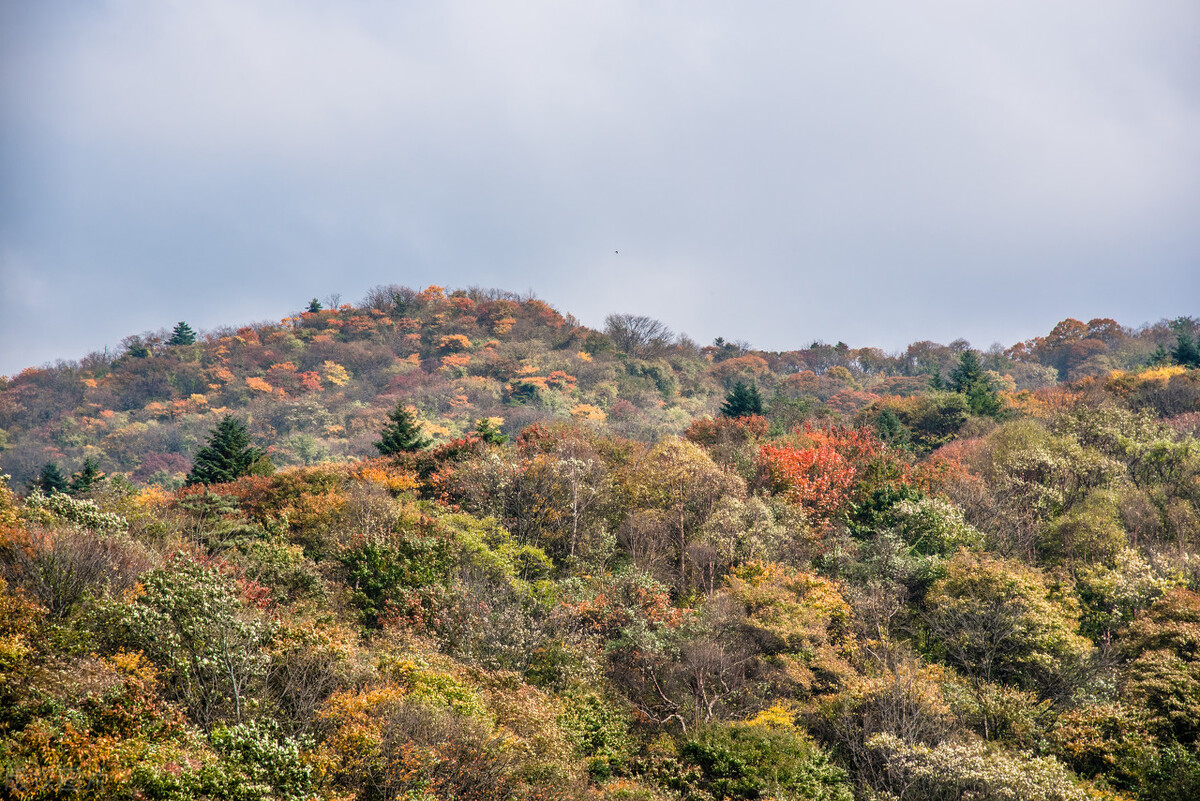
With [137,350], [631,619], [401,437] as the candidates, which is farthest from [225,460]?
[137,350]

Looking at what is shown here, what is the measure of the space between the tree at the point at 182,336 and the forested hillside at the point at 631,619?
5129 cm

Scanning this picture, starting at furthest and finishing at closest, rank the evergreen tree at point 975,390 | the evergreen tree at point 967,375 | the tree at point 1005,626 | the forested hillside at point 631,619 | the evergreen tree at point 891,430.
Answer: the evergreen tree at point 967,375 → the evergreen tree at point 975,390 → the evergreen tree at point 891,430 → the tree at point 1005,626 → the forested hillside at point 631,619

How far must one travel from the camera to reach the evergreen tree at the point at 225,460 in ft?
115

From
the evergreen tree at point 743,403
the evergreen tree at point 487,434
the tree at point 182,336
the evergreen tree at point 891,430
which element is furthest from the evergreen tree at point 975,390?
the tree at point 182,336

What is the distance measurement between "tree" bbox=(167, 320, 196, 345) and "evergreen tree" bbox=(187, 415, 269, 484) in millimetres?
58299

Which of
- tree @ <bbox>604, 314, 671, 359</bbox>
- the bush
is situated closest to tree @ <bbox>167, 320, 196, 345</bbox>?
tree @ <bbox>604, 314, 671, 359</bbox>

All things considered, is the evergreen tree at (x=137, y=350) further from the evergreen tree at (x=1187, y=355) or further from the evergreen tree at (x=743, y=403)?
the evergreen tree at (x=1187, y=355)

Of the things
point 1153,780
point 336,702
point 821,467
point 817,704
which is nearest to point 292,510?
point 336,702

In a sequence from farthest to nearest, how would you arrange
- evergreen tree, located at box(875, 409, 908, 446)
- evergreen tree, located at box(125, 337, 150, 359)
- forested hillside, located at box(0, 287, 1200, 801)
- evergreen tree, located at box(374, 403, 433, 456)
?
evergreen tree, located at box(125, 337, 150, 359)
evergreen tree, located at box(875, 409, 908, 446)
evergreen tree, located at box(374, 403, 433, 456)
forested hillside, located at box(0, 287, 1200, 801)

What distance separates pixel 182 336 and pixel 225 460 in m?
60.7

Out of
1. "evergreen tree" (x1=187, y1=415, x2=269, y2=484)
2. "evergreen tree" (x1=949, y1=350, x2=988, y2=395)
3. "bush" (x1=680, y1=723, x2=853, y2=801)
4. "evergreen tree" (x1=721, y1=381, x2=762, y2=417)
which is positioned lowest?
"bush" (x1=680, y1=723, x2=853, y2=801)

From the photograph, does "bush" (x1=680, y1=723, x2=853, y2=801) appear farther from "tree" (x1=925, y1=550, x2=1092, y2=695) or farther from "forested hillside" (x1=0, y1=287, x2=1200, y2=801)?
"tree" (x1=925, y1=550, x2=1092, y2=695)

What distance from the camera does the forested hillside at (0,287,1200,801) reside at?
14.9 meters

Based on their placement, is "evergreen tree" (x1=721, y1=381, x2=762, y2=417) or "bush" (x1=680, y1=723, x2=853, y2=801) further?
"evergreen tree" (x1=721, y1=381, x2=762, y2=417)
